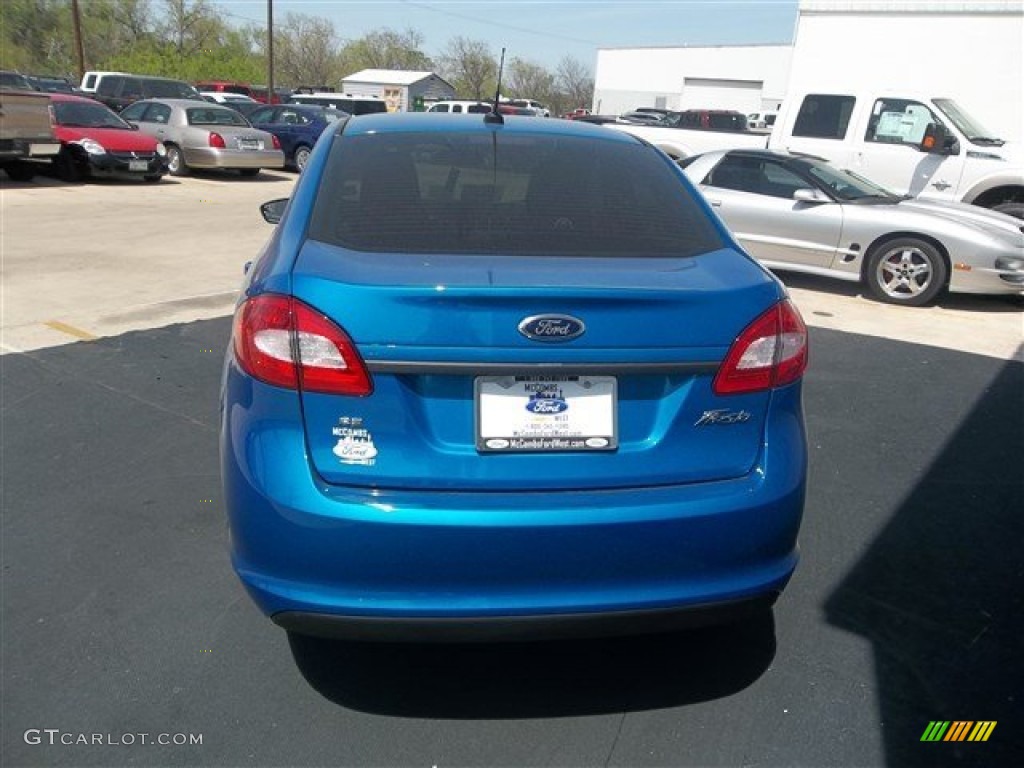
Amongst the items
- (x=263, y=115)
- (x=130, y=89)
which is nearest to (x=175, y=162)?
(x=263, y=115)

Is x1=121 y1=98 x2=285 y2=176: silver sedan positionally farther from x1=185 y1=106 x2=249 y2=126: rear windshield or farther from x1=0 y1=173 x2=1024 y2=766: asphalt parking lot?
x1=0 y1=173 x2=1024 y2=766: asphalt parking lot

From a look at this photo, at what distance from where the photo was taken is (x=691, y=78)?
6738 centimetres

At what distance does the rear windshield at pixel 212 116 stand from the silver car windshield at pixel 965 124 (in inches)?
527

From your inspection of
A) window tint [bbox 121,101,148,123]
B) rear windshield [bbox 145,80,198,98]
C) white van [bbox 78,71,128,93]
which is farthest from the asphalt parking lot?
white van [bbox 78,71,128,93]

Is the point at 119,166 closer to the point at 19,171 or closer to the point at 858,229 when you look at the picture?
the point at 19,171

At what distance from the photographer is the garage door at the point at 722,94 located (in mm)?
61406

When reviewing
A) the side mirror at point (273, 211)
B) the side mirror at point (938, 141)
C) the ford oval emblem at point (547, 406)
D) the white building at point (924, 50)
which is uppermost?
the white building at point (924, 50)

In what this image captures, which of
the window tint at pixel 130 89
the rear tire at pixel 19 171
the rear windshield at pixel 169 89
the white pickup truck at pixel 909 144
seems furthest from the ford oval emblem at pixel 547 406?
the window tint at pixel 130 89

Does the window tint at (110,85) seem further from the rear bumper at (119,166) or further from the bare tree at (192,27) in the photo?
the bare tree at (192,27)

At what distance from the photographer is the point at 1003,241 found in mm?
8000

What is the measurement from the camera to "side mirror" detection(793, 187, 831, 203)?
28.4 feet

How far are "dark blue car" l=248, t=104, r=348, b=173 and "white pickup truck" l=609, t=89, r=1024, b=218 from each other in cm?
1102

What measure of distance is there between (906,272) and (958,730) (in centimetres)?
677

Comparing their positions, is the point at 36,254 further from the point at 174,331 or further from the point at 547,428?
the point at 547,428
